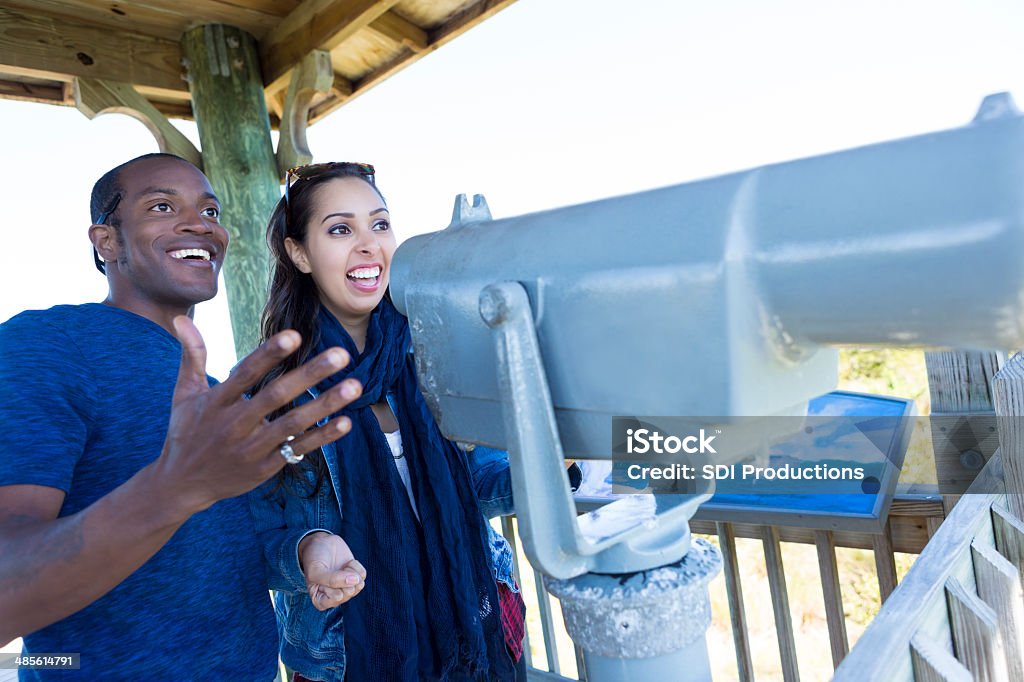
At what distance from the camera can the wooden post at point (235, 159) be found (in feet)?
9.91

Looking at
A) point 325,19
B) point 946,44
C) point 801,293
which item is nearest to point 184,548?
point 801,293

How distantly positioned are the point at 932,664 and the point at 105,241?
173 centimetres

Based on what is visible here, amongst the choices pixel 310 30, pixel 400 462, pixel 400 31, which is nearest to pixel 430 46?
pixel 400 31

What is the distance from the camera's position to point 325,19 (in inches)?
116

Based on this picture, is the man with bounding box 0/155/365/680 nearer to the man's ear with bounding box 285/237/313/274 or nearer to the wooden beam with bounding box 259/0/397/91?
the man's ear with bounding box 285/237/313/274

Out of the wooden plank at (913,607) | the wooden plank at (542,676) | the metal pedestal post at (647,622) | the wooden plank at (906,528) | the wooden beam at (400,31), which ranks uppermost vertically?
the wooden beam at (400,31)

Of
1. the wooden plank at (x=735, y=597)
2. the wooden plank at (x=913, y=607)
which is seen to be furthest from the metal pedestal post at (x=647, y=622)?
the wooden plank at (x=735, y=597)

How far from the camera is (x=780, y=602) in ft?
6.15

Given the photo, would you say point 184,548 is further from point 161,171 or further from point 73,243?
point 73,243

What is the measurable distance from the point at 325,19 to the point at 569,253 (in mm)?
2877

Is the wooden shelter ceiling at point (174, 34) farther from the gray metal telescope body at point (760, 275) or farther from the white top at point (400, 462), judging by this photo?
the gray metal telescope body at point (760, 275)

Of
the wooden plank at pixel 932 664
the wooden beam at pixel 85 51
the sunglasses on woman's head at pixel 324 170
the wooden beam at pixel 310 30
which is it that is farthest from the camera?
the wooden beam at pixel 310 30

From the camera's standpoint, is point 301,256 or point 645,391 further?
point 301,256

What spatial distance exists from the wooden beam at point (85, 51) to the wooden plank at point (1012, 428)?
3.47m
